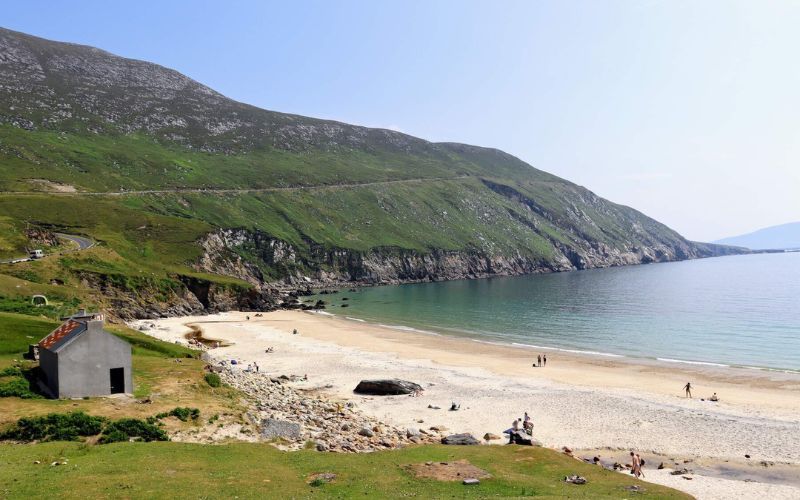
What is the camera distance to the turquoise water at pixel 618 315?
78.0m

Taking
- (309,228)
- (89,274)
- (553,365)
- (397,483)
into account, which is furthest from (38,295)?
(309,228)

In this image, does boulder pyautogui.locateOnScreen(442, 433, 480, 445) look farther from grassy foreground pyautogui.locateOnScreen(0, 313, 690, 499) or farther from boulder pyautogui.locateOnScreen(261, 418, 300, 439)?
boulder pyautogui.locateOnScreen(261, 418, 300, 439)

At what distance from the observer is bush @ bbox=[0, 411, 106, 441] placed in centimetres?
2831

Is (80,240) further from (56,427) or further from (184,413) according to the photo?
(56,427)

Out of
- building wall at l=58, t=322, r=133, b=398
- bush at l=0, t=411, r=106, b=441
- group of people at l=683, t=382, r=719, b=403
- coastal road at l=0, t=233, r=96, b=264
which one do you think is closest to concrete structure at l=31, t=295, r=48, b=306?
coastal road at l=0, t=233, r=96, b=264

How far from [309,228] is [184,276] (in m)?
80.2

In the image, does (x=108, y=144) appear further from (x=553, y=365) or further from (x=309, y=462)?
(x=309, y=462)

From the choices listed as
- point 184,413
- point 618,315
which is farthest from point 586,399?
point 618,315

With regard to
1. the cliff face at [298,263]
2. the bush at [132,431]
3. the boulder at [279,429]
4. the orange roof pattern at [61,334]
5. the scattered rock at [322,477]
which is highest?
the cliff face at [298,263]

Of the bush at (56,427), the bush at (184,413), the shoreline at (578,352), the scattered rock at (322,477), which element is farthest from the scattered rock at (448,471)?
the shoreline at (578,352)

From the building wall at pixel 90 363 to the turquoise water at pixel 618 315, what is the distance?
6209 centimetres

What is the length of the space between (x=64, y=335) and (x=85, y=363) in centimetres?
269

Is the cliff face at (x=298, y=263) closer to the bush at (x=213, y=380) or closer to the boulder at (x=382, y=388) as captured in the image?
the boulder at (x=382, y=388)

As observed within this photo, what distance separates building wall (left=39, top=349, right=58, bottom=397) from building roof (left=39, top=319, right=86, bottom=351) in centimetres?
47
